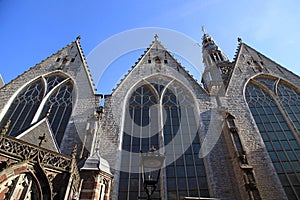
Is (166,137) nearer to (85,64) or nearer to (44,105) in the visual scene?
(44,105)

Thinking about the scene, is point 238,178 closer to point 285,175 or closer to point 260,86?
point 285,175

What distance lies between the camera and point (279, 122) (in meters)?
11.6

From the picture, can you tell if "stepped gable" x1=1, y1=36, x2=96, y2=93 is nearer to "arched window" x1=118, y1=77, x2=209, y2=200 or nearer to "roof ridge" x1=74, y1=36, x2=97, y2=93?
"roof ridge" x1=74, y1=36, x2=97, y2=93

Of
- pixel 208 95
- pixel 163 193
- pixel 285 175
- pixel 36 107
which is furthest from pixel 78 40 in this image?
pixel 285 175

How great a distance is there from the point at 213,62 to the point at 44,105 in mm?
14390

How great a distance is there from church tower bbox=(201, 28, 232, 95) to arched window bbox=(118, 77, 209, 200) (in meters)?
5.32

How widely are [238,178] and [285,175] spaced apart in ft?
Result: 8.00

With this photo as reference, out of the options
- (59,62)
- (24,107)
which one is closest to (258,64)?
(59,62)

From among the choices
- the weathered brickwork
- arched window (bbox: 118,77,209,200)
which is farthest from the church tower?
arched window (bbox: 118,77,209,200)

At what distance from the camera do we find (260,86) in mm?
13859

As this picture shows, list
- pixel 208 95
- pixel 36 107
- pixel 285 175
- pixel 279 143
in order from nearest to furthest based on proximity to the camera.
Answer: pixel 285 175, pixel 279 143, pixel 36 107, pixel 208 95

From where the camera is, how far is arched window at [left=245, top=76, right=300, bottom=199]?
31.1 ft

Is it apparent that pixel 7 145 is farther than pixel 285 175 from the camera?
No

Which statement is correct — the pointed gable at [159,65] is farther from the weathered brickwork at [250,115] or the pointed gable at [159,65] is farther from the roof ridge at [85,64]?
the weathered brickwork at [250,115]
